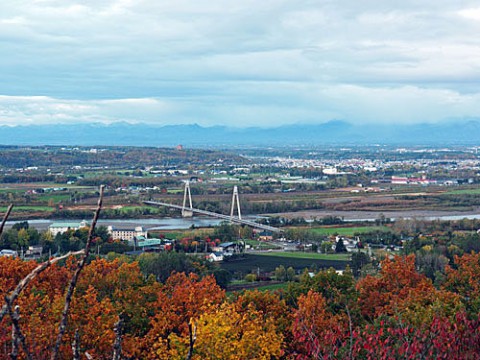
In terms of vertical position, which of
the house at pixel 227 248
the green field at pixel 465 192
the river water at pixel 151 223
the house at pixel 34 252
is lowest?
the river water at pixel 151 223

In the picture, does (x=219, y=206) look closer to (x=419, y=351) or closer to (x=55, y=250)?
(x=55, y=250)

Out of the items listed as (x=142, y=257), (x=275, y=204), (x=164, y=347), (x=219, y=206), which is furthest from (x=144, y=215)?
(x=164, y=347)

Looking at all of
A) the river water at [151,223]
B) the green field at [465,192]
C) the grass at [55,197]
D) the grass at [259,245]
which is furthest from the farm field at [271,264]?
the green field at [465,192]

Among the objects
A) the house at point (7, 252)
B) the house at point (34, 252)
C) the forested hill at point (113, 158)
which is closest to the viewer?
the house at point (7, 252)

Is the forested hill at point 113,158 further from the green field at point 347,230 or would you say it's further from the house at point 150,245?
the house at point 150,245

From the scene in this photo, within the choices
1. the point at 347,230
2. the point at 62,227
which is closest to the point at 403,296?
the point at 347,230

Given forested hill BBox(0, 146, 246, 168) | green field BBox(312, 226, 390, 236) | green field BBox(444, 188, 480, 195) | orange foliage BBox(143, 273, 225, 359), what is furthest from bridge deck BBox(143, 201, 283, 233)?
forested hill BBox(0, 146, 246, 168)

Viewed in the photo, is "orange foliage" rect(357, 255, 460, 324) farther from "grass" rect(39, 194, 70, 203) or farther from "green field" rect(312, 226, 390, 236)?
"grass" rect(39, 194, 70, 203)
